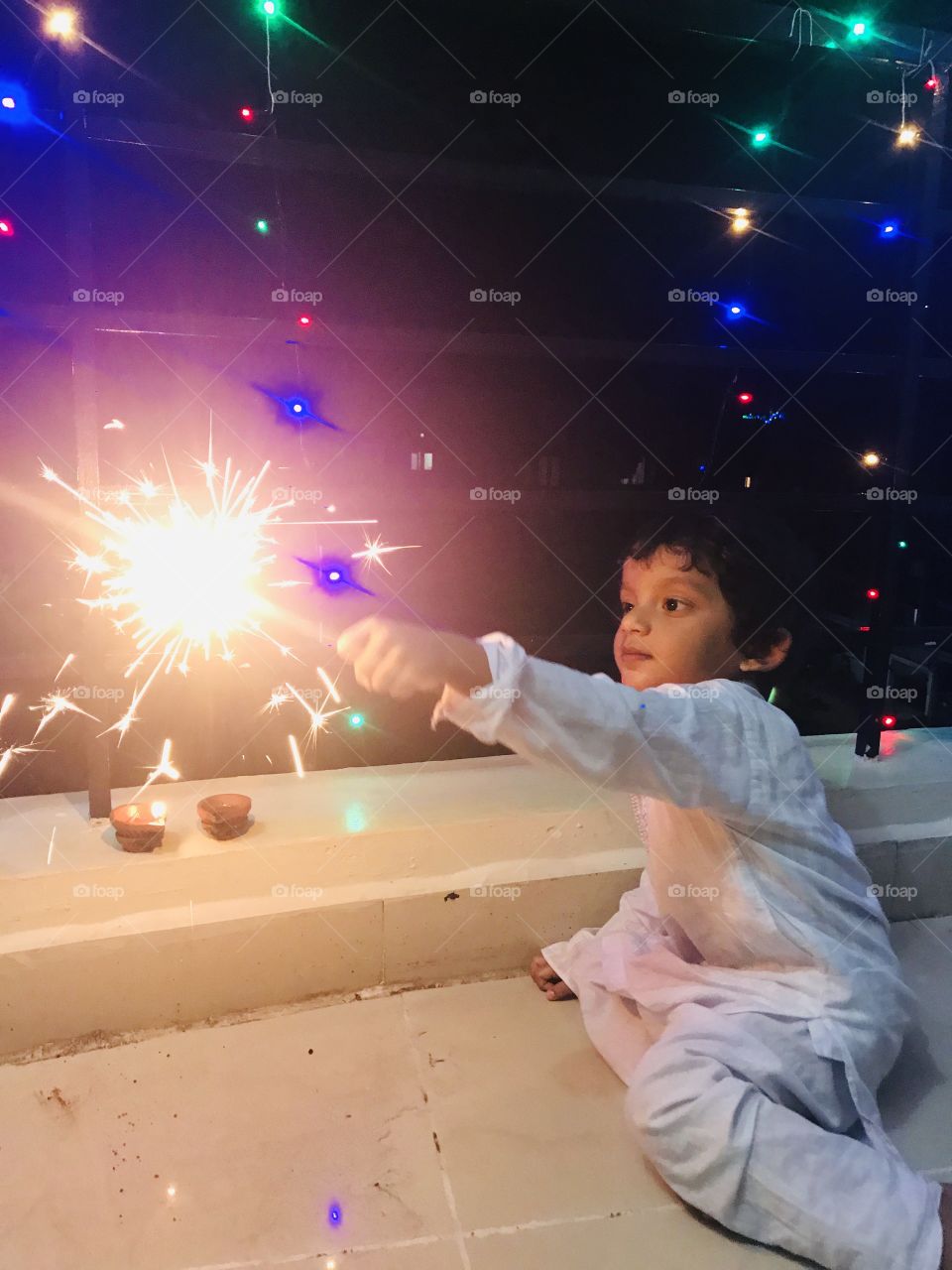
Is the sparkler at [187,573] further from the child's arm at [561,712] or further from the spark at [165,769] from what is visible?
the child's arm at [561,712]

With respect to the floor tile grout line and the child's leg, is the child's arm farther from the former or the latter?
the floor tile grout line

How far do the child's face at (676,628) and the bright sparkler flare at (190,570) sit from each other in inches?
32.5

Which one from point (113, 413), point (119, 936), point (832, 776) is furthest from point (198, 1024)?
point (832, 776)

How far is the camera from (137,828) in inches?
56.4

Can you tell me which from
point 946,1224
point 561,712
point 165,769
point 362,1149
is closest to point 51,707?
point 165,769

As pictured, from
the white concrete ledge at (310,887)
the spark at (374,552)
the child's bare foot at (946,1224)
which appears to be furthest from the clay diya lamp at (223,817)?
the child's bare foot at (946,1224)

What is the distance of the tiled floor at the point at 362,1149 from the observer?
103 cm

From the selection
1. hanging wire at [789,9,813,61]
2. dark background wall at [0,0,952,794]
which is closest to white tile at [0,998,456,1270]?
dark background wall at [0,0,952,794]

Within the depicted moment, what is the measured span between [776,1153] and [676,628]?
0.73 metres

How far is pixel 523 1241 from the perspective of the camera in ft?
3.42

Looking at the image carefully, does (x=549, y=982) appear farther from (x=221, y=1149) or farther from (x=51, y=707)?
(x=51, y=707)

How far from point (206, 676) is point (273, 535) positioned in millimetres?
394

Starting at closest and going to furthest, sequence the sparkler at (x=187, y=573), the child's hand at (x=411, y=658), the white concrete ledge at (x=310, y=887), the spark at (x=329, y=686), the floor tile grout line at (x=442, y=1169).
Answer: the child's hand at (x=411, y=658) < the floor tile grout line at (x=442, y=1169) < the white concrete ledge at (x=310, y=887) < the sparkler at (x=187, y=573) < the spark at (x=329, y=686)

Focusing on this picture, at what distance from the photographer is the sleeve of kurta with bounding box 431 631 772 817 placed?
2.99ft
